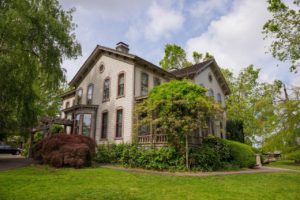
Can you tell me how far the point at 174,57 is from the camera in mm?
38312

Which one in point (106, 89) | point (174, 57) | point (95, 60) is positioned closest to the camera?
point (106, 89)

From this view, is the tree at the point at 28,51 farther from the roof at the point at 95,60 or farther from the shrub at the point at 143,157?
the shrub at the point at 143,157

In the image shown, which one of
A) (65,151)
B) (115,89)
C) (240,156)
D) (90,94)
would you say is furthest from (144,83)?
(240,156)

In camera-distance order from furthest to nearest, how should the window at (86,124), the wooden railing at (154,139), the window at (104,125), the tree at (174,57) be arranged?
the tree at (174,57), the window at (86,124), the window at (104,125), the wooden railing at (154,139)

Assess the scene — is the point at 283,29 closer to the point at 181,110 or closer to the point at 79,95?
the point at 181,110

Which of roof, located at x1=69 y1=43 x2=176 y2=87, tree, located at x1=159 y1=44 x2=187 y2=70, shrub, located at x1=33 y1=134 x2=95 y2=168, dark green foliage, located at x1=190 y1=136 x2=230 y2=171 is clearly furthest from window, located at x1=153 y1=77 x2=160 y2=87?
tree, located at x1=159 y1=44 x2=187 y2=70

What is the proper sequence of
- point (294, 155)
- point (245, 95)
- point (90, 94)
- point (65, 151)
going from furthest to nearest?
point (245, 95) → point (90, 94) → point (65, 151) → point (294, 155)

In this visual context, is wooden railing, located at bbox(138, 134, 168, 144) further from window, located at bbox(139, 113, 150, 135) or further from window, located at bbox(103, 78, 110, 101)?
window, located at bbox(103, 78, 110, 101)

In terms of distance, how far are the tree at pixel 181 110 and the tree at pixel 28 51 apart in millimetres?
7616

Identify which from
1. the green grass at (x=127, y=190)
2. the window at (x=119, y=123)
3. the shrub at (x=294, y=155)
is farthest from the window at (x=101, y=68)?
the shrub at (x=294, y=155)

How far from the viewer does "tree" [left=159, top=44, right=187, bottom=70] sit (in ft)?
125

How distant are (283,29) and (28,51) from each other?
53.5ft

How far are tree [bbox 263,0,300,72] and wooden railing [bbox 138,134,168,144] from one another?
29.7 ft

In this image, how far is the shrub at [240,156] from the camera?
1696 centimetres
